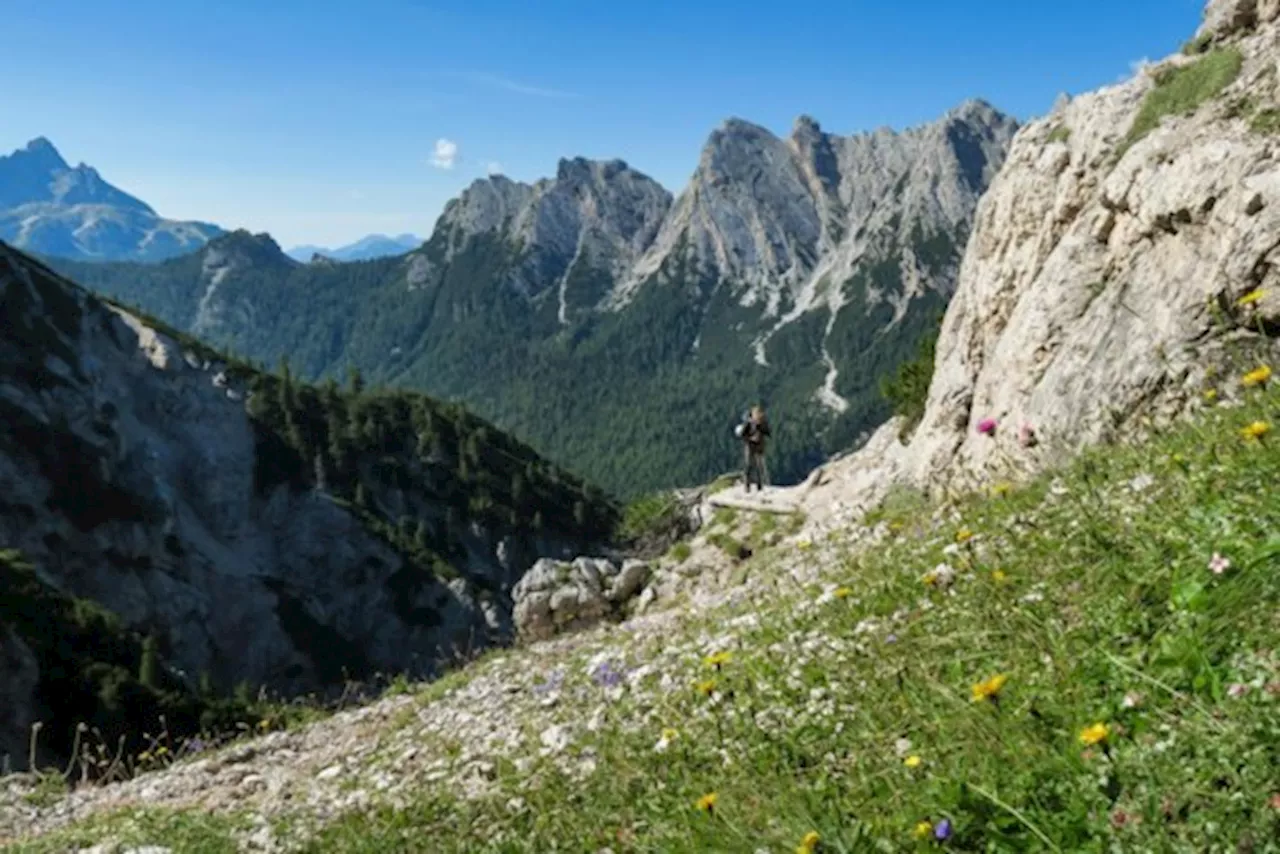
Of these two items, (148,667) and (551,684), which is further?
(148,667)

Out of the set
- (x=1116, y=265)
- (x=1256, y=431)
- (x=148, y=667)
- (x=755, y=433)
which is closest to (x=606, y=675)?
(x=1256, y=431)

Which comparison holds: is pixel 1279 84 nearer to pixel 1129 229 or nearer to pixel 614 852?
pixel 1129 229

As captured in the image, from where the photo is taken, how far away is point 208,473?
142m

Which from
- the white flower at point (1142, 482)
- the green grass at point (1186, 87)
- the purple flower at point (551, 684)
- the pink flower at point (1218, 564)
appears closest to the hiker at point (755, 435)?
the green grass at point (1186, 87)

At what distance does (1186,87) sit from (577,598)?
70.2 ft

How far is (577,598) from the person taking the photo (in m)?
29.9

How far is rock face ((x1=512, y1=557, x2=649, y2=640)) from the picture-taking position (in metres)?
29.1

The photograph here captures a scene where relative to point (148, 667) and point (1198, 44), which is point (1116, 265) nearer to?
point (1198, 44)

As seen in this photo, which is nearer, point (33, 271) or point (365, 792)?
point (365, 792)

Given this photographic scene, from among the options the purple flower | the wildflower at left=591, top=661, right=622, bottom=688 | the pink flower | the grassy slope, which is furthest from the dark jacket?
the pink flower

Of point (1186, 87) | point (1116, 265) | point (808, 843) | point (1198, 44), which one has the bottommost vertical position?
point (808, 843)

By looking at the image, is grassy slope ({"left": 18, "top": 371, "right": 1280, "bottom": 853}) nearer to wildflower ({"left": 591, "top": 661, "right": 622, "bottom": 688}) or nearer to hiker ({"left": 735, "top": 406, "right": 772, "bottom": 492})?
wildflower ({"left": 591, "top": 661, "right": 622, "bottom": 688})

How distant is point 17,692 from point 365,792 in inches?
3265

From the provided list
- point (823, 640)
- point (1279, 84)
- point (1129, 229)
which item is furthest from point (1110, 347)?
point (823, 640)
